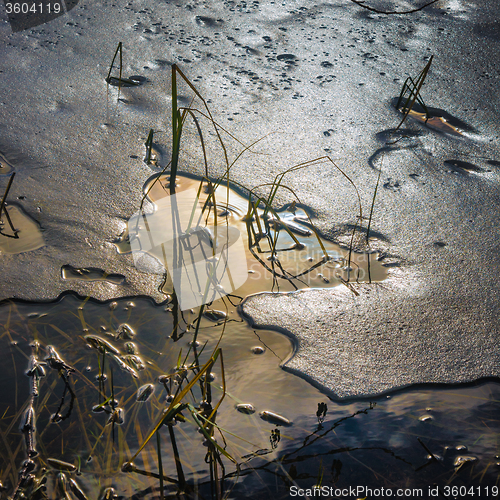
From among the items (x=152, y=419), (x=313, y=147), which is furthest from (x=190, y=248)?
(x=313, y=147)

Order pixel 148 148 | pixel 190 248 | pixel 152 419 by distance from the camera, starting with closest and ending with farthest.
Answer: pixel 152 419 < pixel 190 248 < pixel 148 148

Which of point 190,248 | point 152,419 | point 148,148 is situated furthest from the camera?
point 148,148

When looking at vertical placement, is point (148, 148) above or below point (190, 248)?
above

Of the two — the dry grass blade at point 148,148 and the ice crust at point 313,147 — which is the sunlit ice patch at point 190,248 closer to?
the ice crust at point 313,147

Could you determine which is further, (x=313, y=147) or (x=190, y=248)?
(x=313, y=147)

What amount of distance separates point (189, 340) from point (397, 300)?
672 mm

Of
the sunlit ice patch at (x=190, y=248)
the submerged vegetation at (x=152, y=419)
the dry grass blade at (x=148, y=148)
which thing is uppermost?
the dry grass blade at (x=148, y=148)

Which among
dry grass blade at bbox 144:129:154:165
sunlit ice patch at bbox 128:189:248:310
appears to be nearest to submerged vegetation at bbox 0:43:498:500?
sunlit ice patch at bbox 128:189:248:310

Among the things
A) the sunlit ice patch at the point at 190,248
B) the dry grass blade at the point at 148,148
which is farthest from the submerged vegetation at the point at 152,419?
the dry grass blade at the point at 148,148

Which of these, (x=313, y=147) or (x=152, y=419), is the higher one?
(x=313, y=147)

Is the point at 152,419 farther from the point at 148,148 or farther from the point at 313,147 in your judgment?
the point at 313,147

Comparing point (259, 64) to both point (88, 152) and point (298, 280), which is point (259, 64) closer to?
point (88, 152)

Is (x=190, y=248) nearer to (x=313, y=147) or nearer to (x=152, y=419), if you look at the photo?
(x=152, y=419)

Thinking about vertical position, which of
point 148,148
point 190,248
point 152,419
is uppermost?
point 148,148
